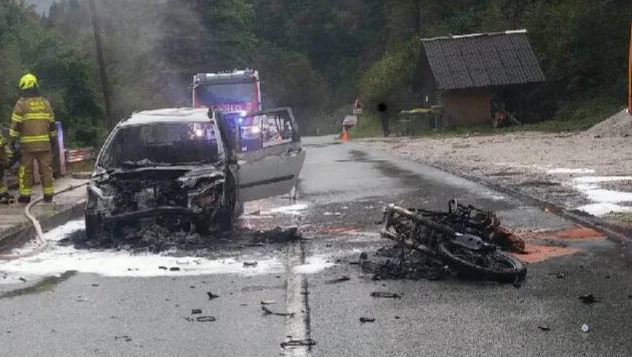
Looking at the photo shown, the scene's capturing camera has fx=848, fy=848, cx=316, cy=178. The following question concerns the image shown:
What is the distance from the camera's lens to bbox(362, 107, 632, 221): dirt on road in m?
12.4

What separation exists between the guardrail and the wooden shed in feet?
80.1

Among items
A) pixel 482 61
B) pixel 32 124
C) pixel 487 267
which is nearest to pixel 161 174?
pixel 32 124

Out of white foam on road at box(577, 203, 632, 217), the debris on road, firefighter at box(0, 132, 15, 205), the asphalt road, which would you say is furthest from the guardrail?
the debris on road

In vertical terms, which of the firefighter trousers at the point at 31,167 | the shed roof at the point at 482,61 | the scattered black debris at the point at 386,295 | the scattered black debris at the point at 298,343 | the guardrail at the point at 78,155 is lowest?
the scattered black debris at the point at 386,295

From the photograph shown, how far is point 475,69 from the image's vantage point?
44.7 m

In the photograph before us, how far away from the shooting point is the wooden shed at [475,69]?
4400 cm

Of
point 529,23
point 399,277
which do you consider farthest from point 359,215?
point 529,23

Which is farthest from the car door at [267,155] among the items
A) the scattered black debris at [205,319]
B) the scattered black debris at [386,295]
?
the scattered black debris at [205,319]

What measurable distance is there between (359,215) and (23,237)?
451 cm

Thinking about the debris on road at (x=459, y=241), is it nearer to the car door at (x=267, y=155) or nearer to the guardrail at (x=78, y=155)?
the car door at (x=267, y=155)

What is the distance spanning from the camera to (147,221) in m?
10.0

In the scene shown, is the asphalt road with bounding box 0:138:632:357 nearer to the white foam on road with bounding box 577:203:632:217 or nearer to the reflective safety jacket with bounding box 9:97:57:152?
the white foam on road with bounding box 577:203:632:217

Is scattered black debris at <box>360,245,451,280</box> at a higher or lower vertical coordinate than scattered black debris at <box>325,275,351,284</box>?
higher

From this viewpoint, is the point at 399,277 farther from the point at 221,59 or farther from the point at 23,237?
the point at 221,59
